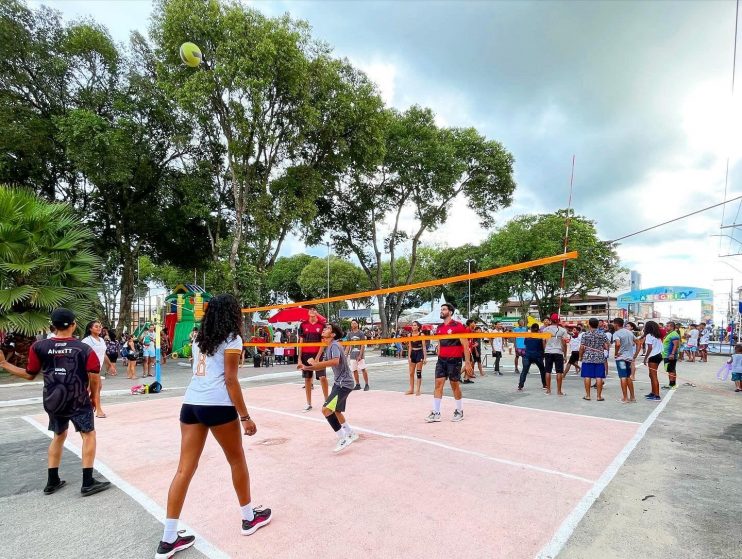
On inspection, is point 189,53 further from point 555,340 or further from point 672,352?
point 672,352

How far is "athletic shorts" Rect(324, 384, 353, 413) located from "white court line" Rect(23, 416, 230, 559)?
2.29m

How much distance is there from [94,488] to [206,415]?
220 cm

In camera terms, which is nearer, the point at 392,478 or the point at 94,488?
the point at 94,488

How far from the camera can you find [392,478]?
449 centimetres

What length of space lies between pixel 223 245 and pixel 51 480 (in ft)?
53.0

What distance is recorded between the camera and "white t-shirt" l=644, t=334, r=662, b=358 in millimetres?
9461

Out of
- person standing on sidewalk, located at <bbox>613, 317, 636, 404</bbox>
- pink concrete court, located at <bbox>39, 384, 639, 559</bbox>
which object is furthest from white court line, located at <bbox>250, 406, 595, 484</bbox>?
person standing on sidewalk, located at <bbox>613, 317, 636, 404</bbox>

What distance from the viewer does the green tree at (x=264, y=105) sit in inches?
646

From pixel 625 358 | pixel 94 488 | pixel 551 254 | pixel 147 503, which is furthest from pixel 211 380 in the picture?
pixel 551 254

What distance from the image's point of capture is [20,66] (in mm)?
17422

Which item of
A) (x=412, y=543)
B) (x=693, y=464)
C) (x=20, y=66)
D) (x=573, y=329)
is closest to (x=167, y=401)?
(x=412, y=543)

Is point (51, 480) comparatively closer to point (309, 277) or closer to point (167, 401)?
point (167, 401)

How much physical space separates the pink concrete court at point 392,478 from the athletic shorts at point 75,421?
2.53ft

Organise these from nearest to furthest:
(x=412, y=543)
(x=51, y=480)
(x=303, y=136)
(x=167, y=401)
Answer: (x=412, y=543), (x=51, y=480), (x=167, y=401), (x=303, y=136)
